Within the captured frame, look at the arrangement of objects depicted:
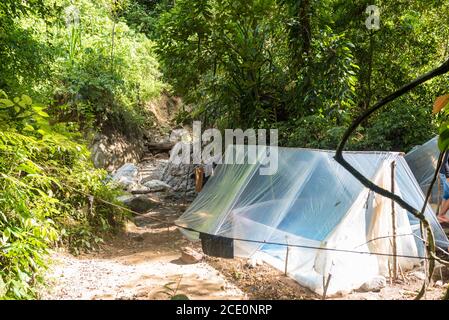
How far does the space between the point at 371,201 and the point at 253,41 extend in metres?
3.34

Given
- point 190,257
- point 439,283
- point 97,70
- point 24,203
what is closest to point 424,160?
point 439,283

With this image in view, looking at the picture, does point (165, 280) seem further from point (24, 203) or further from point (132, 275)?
point (24, 203)

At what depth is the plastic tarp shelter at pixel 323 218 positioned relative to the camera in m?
3.24

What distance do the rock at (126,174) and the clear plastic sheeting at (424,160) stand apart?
464cm

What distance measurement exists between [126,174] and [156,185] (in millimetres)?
780

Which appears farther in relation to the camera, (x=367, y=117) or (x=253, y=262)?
(x=253, y=262)

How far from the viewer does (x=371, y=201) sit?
3457mm

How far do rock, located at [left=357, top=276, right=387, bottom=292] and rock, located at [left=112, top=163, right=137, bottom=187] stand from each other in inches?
197

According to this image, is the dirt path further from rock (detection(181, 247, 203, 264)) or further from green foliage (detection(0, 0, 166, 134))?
green foliage (detection(0, 0, 166, 134))

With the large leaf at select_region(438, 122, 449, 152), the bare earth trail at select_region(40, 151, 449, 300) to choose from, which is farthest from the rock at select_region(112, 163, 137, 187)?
the large leaf at select_region(438, 122, 449, 152)

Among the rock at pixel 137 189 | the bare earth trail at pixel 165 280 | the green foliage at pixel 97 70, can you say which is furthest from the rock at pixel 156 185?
the bare earth trail at pixel 165 280

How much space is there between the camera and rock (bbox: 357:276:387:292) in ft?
10.6

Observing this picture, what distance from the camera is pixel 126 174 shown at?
25.8 ft

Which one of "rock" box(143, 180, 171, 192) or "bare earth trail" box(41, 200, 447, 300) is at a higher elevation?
"rock" box(143, 180, 171, 192)
